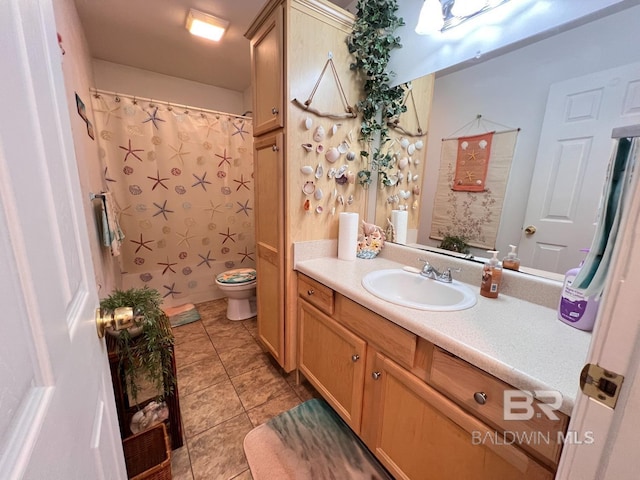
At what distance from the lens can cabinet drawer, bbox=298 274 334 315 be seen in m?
1.27

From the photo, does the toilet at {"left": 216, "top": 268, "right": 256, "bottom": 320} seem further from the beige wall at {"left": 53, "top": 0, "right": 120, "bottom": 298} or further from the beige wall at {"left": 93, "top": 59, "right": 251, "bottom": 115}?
the beige wall at {"left": 93, "top": 59, "right": 251, "bottom": 115}

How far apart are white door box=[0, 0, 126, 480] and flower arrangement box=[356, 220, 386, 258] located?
1.33 metres

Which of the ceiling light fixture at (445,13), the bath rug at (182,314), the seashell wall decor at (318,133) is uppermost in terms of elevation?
the ceiling light fixture at (445,13)

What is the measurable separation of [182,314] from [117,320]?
88.1 inches

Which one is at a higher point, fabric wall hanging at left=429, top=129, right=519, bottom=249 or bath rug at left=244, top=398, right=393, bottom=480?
fabric wall hanging at left=429, top=129, right=519, bottom=249

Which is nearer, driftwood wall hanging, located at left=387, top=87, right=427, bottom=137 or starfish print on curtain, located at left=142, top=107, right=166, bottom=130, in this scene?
driftwood wall hanging, located at left=387, top=87, right=427, bottom=137

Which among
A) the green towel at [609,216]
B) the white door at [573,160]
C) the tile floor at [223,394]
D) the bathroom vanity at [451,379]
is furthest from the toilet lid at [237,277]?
the green towel at [609,216]

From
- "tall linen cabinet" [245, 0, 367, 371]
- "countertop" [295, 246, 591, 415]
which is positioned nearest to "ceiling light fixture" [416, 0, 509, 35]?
"tall linen cabinet" [245, 0, 367, 371]

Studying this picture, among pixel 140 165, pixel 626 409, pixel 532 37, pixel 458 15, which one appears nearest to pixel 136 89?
pixel 140 165

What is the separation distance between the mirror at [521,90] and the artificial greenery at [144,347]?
1.44 m

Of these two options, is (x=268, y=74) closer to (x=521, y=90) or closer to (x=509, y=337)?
(x=521, y=90)

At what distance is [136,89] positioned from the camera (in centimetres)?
282

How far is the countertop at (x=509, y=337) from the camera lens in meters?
0.62

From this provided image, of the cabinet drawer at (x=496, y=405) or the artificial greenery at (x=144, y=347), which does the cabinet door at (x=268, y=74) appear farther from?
the cabinet drawer at (x=496, y=405)
